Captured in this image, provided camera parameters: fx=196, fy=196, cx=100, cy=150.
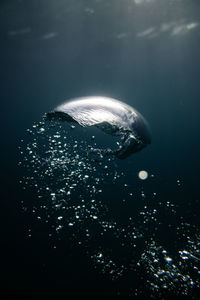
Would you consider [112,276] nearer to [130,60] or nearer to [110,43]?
[110,43]

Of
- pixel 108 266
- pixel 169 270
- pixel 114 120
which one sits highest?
pixel 114 120

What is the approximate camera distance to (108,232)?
4.98 metres

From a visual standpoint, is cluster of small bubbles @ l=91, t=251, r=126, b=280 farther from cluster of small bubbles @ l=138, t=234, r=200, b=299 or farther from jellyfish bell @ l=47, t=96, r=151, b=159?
jellyfish bell @ l=47, t=96, r=151, b=159

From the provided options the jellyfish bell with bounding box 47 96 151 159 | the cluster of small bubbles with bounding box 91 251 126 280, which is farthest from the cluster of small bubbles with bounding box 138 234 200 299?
the jellyfish bell with bounding box 47 96 151 159

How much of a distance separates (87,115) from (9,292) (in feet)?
11.7

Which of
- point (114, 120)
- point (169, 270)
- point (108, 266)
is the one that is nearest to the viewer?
point (114, 120)

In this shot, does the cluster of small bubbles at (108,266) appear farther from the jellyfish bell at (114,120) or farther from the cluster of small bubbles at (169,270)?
the jellyfish bell at (114,120)

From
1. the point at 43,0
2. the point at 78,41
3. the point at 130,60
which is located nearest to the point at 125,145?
the point at 43,0

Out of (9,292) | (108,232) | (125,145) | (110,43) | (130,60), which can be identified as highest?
(130,60)

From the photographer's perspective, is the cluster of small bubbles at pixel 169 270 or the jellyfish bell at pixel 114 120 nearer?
the jellyfish bell at pixel 114 120

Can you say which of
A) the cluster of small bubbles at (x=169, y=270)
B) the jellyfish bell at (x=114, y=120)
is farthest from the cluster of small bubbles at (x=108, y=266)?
the jellyfish bell at (x=114, y=120)

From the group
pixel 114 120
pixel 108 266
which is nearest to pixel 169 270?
pixel 108 266

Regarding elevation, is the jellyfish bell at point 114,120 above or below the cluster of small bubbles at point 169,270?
above

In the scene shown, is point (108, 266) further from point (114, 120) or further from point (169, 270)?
point (114, 120)
